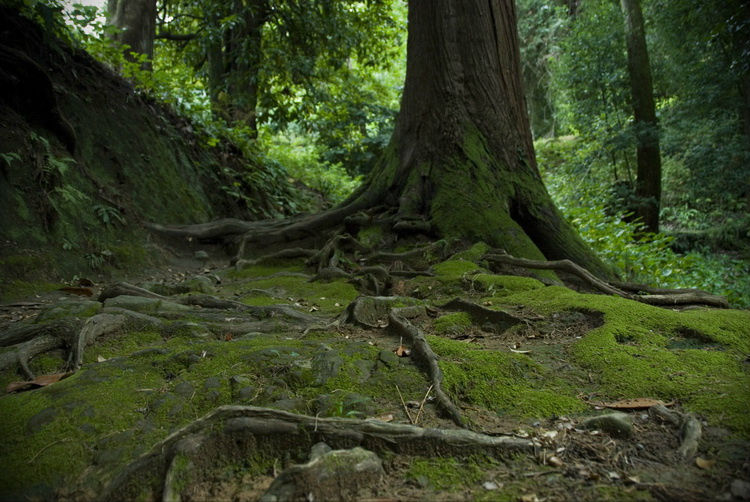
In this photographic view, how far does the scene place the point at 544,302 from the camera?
3518 mm

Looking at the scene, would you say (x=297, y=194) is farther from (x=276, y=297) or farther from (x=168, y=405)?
(x=168, y=405)

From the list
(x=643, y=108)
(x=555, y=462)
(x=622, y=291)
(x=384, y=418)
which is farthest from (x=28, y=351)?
(x=643, y=108)

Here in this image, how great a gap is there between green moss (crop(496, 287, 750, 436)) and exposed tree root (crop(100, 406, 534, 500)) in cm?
89

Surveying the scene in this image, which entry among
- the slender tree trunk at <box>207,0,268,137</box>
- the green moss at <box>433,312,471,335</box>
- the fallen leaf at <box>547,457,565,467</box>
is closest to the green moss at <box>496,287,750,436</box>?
the green moss at <box>433,312,471,335</box>

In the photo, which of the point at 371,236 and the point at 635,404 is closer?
the point at 635,404

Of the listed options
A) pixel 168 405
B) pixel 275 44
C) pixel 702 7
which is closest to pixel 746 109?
pixel 702 7

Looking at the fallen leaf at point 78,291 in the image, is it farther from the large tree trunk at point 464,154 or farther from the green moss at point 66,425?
the green moss at point 66,425

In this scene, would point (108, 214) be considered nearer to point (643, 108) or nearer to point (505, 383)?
point (505, 383)

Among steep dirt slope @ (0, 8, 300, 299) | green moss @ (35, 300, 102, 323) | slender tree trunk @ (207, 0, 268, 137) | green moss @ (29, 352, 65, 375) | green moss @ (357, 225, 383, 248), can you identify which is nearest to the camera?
green moss @ (29, 352, 65, 375)

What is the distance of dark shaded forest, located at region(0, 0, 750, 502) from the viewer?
1749 millimetres

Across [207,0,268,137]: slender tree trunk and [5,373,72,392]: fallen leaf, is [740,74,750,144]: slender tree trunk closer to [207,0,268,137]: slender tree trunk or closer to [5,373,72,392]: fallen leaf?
[207,0,268,137]: slender tree trunk

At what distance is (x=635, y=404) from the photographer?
6.99ft

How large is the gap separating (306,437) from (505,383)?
1118 mm

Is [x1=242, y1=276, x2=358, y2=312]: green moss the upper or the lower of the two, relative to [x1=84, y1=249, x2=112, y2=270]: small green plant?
lower
